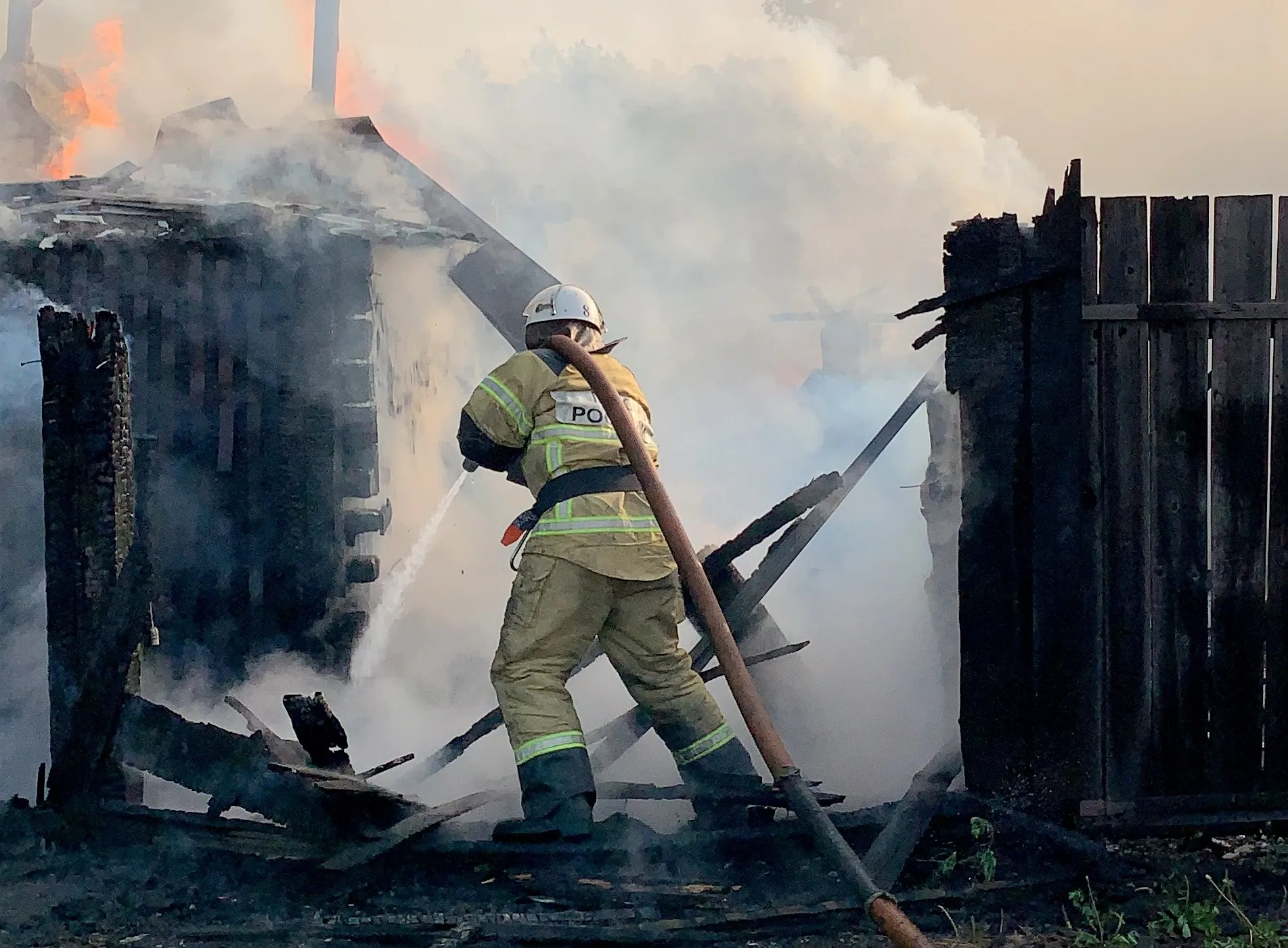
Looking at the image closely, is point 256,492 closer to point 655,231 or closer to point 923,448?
point 655,231

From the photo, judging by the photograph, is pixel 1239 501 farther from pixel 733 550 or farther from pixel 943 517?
pixel 943 517

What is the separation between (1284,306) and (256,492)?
17.6 feet

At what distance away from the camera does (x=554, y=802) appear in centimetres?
429

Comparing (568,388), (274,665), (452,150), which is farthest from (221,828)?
(452,150)

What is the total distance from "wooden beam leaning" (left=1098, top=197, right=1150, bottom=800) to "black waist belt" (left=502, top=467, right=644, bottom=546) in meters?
1.78

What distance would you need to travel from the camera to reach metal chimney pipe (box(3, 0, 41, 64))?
17.3m

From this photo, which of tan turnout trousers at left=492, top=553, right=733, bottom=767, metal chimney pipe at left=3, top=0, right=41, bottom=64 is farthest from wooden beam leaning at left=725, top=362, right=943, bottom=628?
metal chimney pipe at left=3, top=0, right=41, bottom=64

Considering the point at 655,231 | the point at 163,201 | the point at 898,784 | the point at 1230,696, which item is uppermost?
the point at 655,231

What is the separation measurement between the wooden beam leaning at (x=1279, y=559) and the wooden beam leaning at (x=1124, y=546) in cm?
46

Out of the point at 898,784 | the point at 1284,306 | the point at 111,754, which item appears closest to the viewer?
the point at 1284,306

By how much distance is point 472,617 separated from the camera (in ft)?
28.7

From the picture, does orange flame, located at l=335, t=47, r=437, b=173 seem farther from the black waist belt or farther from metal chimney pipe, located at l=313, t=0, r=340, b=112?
the black waist belt

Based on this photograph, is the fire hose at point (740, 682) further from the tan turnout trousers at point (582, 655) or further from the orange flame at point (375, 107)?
the orange flame at point (375, 107)

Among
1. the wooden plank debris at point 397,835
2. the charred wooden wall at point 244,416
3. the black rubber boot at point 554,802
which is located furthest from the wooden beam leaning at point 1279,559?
the charred wooden wall at point 244,416
